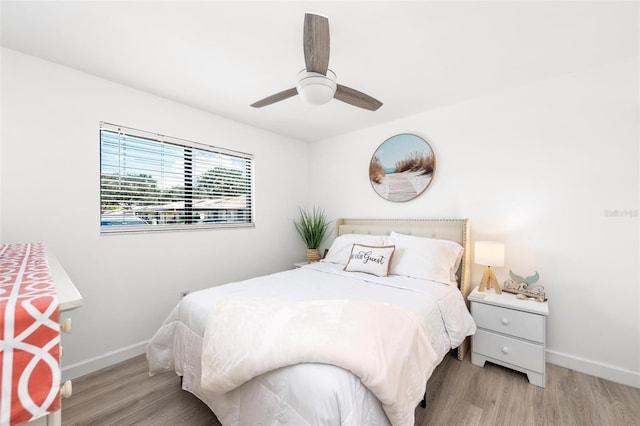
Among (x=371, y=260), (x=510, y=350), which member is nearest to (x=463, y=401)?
(x=510, y=350)

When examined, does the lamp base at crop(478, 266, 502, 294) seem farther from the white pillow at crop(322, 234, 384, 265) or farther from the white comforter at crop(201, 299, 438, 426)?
the white comforter at crop(201, 299, 438, 426)

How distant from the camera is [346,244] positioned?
10.1ft

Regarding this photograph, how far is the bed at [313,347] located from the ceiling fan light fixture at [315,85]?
4.18 feet

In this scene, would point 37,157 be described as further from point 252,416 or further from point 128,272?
point 252,416

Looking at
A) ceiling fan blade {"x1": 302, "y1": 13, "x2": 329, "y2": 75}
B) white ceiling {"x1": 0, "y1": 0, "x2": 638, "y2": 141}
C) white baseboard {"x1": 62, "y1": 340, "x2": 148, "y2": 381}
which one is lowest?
white baseboard {"x1": 62, "y1": 340, "x2": 148, "y2": 381}

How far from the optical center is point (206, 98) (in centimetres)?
263

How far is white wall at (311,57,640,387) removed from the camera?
6.67ft

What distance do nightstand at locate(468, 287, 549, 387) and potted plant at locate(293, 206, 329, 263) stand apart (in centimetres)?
205

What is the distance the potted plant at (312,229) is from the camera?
147 inches

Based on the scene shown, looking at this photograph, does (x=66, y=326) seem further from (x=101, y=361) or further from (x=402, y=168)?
(x=402, y=168)

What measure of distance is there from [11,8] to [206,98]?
1285 millimetres

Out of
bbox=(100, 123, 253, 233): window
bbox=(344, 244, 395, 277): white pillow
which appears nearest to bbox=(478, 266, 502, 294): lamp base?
bbox=(344, 244, 395, 277): white pillow

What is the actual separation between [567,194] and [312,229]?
2.73 meters

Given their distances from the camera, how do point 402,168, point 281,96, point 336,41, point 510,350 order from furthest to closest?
point 402,168 → point 510,350 → point 281,96 → point 336,41
